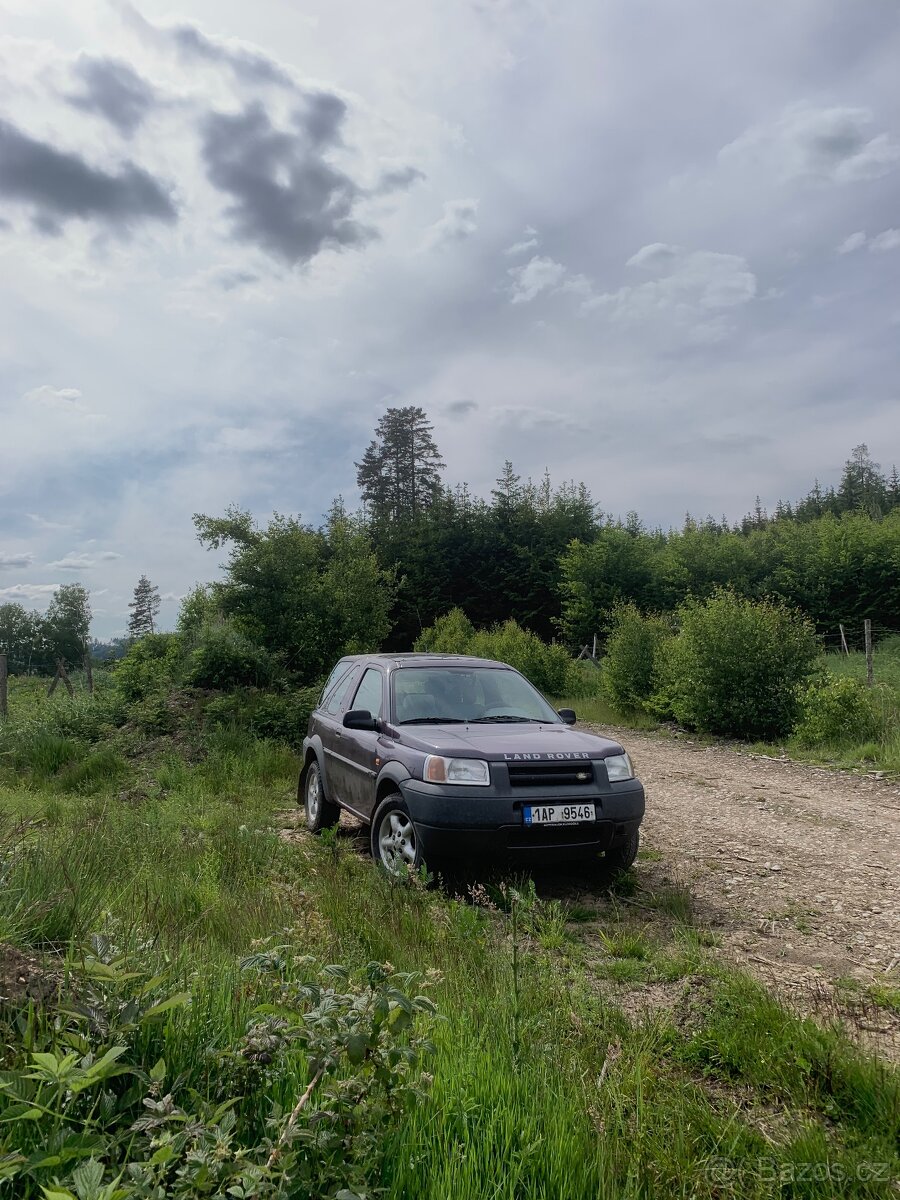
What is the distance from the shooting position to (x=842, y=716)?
40.7ft

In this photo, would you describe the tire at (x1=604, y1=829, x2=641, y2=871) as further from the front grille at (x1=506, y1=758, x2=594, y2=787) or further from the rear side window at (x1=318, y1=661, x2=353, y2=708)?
the rear side window at (x1=318, y1=661, x2=353, y2=708)

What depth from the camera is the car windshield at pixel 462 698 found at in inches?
254

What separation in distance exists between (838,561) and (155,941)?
43.9 m

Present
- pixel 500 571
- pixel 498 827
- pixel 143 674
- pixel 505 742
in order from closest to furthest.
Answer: pixel 498 827 < pixel 505 742 < pixel 143 674 < pixel 500 571

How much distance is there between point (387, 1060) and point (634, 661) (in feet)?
58.5

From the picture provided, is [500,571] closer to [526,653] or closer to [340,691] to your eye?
[526,653]

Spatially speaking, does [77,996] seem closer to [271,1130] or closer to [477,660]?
[271,1130]

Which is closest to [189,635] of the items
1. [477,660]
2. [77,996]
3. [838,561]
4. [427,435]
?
[477,660]

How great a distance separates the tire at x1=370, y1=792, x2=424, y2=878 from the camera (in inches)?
205

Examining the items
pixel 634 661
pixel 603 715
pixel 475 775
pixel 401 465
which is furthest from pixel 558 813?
pixel 401 465

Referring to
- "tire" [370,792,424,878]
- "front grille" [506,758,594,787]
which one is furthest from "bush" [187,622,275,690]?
"front grille" [506,758,594,787]

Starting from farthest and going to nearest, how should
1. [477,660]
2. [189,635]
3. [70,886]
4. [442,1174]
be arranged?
1. [189,635]
2. [477,660]
3. [70,886]
4. [442,1174]

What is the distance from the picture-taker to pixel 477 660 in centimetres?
736

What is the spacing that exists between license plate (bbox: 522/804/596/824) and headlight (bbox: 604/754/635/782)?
37cm
